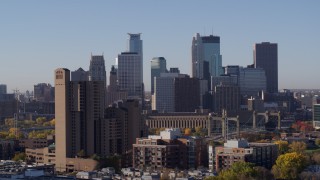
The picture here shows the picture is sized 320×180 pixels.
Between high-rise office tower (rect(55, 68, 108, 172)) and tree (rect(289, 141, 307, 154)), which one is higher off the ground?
high-rise office tower (rect(55, 68, 108, 172))

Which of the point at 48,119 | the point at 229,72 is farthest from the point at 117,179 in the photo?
the point at 229,72

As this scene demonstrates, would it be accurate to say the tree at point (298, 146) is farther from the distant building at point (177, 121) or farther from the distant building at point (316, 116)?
the distant building at point (177, 121)

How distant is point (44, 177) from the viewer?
3162 centimetres

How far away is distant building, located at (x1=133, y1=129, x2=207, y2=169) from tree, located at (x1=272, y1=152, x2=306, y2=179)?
18.2 ft

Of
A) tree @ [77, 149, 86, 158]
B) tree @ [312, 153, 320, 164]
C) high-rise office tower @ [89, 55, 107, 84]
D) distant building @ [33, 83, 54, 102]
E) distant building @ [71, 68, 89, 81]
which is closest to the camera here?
tree @ [312, 153, 320, 164]

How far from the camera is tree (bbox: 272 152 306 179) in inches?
1496

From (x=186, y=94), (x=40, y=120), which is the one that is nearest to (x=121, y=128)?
(x=40, y=120)

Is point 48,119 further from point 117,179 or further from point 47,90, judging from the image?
point 117,179

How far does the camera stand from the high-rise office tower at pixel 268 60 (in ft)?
437

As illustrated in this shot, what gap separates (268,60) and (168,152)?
305ft

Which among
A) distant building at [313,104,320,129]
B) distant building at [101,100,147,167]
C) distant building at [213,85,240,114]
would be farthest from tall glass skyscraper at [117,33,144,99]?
distant building at [101,100,147,167]

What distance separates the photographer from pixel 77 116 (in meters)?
46.0

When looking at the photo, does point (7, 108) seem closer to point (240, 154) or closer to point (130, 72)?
point (130, 72)

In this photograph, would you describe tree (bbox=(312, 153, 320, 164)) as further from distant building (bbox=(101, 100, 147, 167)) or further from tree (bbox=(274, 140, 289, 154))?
distant building (bbox=(101, 100, 147, 167))
